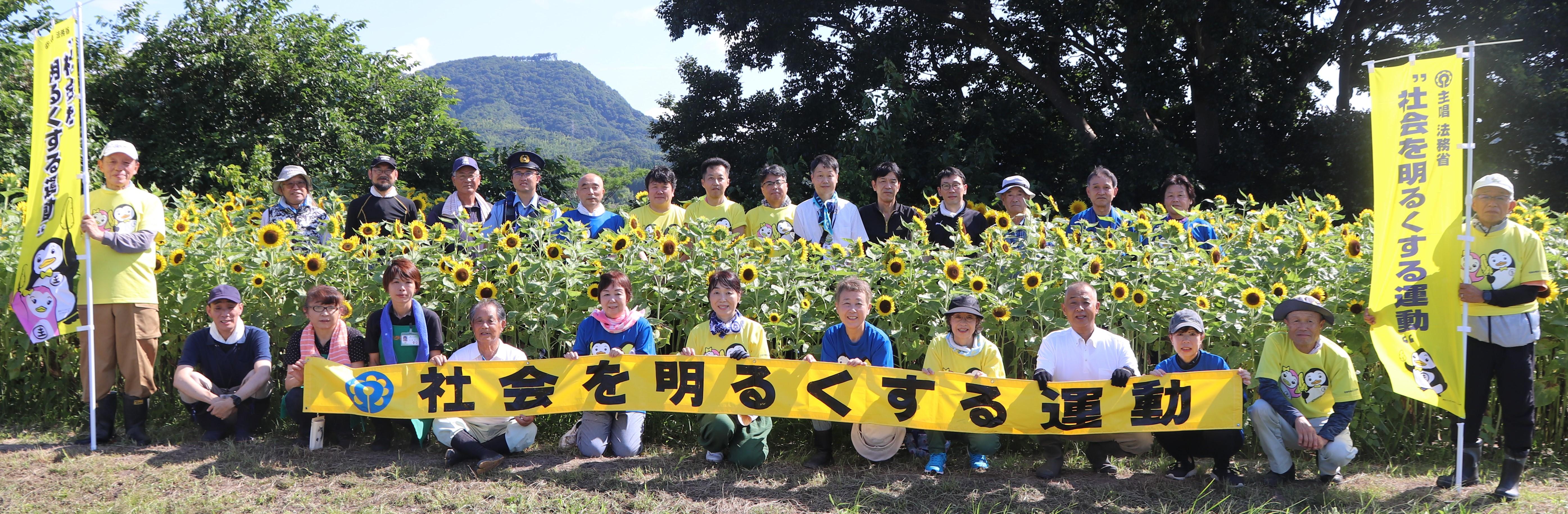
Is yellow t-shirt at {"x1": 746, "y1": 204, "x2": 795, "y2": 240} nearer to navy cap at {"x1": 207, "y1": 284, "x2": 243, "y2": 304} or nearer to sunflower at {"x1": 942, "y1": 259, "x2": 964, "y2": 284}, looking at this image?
sunflower at {"x1": 942, "y1": 259, "x2": 964, "y2": 284}

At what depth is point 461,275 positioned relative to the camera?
4.85 meters

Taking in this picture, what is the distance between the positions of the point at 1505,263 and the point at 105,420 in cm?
624

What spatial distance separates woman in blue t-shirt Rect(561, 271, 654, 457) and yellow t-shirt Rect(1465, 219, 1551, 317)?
346 centimetres

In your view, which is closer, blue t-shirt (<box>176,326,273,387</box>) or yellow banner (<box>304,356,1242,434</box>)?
yellow banner (<box>304,356,1242,434</box>)

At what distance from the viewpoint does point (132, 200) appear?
4891mm

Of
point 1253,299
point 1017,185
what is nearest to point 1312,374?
point 1253,299

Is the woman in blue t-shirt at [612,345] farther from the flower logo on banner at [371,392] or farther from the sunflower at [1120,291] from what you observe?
the sunflower at [1120,291]

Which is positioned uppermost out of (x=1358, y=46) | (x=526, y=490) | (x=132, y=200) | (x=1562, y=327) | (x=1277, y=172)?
(x=1358, y=46)

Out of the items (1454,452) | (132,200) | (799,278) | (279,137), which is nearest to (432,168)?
(279,137)

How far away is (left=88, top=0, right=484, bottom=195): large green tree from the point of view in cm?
1507

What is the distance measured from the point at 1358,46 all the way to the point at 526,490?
14.5 metres

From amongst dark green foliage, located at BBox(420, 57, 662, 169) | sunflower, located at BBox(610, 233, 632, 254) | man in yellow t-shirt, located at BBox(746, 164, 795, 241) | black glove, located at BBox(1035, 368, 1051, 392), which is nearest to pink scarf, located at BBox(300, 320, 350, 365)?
sunflower, located at BBox(610, 233, 632, 254)

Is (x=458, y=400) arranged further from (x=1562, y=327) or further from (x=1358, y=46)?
(x=1358, y=46)

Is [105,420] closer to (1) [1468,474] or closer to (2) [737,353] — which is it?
(2) [737,353]
